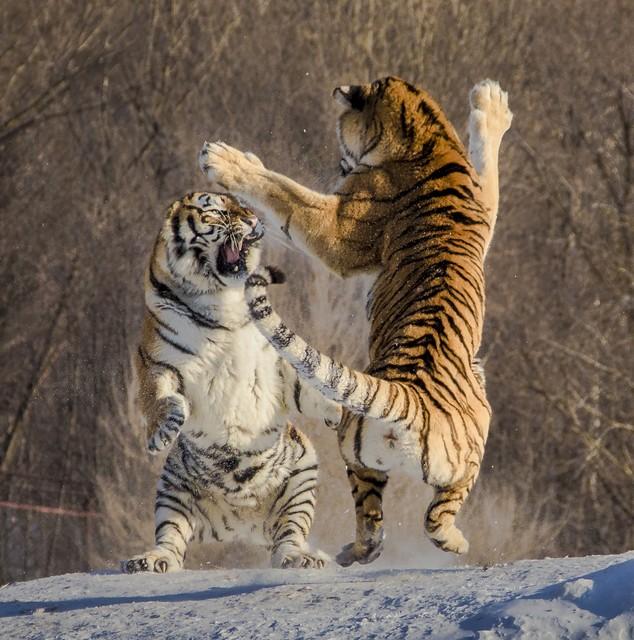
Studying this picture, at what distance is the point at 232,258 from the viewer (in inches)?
264

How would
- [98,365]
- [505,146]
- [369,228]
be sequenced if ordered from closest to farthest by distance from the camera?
1. [369,228]
2. [98,365]
3. [505,146]

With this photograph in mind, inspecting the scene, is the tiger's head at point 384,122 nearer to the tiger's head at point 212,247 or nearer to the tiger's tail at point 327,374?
the tiger's head at point 212,247

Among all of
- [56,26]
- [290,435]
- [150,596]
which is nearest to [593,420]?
[56,26]

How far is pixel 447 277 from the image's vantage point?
6.45 meters

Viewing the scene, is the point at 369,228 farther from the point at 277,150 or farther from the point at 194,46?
the point at 194,46

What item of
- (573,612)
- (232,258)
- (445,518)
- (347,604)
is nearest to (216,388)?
(232,258)

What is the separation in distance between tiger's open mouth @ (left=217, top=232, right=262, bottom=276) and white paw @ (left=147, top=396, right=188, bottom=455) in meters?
0.48

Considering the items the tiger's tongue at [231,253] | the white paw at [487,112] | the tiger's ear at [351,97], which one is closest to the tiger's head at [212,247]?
the tiger's tongue at [231,253]

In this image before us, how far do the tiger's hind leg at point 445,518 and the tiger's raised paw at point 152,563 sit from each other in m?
0.99

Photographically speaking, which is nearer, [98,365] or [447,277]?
[447,277]

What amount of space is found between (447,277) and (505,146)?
10.0 m

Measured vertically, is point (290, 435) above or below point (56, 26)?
below

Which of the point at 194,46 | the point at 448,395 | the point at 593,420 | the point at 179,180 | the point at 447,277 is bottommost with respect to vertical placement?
the point at 448,395

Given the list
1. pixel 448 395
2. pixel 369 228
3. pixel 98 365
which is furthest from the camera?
pixel 98 365
